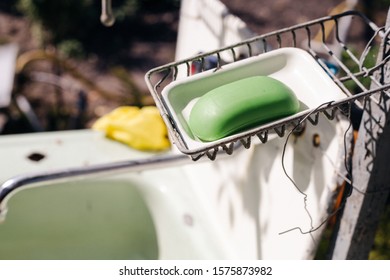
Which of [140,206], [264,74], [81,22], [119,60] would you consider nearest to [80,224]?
[140,206]

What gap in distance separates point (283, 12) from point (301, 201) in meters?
3.12

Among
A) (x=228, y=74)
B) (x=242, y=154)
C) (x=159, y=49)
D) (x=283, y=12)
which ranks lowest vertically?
(x=228, y=74)

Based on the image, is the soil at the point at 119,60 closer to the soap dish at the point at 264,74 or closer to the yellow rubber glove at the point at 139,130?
the yellow rubber glove at the point at 139,130

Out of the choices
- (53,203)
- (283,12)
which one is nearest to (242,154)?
(53,203)

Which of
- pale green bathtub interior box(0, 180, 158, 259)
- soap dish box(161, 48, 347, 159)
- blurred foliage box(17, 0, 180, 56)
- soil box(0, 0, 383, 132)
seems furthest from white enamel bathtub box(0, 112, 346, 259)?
blurred foliage box(17, 0, 180, 56)

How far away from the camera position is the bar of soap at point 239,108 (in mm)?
803

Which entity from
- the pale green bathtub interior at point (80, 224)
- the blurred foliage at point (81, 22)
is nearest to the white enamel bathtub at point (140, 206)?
the pale green bathtub interior at point (80, 224)

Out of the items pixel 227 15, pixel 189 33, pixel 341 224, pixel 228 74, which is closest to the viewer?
pixel 228 74

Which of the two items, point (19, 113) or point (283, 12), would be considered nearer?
point (19, 113)

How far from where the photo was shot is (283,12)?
13.2 ft

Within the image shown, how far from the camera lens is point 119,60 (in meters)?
3.54

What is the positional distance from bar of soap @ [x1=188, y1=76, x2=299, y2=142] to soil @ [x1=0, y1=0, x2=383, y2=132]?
1.70 metres

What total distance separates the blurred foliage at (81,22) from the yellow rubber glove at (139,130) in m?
1.78

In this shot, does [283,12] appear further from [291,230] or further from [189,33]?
[291,230]
